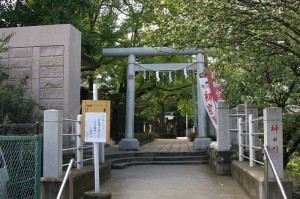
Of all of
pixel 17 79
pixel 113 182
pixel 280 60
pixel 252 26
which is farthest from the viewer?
pixel 17 79

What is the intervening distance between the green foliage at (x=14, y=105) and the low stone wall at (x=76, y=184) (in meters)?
2.65

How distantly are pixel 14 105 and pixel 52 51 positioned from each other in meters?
2.33

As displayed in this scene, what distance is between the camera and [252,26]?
24.7 feet

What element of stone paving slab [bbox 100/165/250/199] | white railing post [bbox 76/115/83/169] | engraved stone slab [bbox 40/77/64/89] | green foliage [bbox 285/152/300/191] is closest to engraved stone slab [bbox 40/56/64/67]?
engraved stone slab [bbox 40/77/64/89]

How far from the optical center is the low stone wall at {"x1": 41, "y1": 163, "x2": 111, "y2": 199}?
7.64 meters

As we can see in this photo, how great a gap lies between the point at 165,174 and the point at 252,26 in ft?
21.5

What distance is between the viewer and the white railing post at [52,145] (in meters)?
7.80

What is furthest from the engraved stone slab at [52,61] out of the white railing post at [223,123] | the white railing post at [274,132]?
the white railing post at [274,132]

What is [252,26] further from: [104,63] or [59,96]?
[104,63]

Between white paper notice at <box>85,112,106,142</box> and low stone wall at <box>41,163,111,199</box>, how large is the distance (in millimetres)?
963

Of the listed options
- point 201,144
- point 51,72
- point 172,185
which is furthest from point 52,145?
point 201,144

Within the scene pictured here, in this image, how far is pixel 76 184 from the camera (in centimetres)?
826

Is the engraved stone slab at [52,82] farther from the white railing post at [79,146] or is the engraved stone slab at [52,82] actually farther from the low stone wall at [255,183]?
the low stone wall at [255,183]

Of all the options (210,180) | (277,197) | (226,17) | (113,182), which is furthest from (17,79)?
(277,197)
